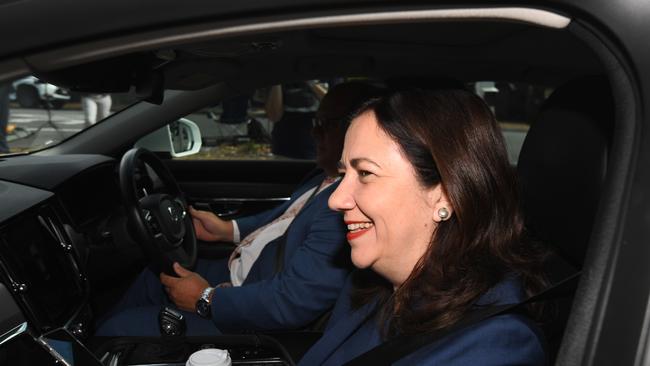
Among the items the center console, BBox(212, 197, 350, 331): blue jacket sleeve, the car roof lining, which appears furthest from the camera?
BBox(212, 197, 350, 331): blue jacket sleeve

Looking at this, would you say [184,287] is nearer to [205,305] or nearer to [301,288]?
[205,305]

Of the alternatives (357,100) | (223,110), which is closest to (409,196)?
(357,100)

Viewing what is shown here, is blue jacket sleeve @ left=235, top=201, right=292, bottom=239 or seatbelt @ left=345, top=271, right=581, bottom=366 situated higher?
seatbelt @ left=345, top=271, right=581, bottom=366

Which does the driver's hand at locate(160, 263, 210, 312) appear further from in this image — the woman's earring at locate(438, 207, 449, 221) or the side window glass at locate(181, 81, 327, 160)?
the woman's earring at locate(438, 207, 449, 221)

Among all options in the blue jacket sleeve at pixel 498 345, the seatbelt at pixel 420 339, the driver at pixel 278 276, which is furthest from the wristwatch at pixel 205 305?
the blue jacket sleeve at pixel 498 345

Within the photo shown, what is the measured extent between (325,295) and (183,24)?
51.2 inches

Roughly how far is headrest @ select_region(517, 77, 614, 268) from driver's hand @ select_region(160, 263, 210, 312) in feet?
3.73

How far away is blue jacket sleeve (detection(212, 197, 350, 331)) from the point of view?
194 centimetres

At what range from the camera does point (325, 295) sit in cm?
195

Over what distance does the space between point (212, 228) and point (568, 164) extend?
182cm

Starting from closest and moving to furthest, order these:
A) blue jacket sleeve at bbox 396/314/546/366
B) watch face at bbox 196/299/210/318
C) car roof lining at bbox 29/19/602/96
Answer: blue jacket sleeve at bbox 396/314/546/366, car roof lining at bbox 29/19/602/96, watch face at bbox 196/299/210/318

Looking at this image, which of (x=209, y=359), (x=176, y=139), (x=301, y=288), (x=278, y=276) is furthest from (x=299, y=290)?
(x=176, y=139)

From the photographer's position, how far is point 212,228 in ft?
9.27

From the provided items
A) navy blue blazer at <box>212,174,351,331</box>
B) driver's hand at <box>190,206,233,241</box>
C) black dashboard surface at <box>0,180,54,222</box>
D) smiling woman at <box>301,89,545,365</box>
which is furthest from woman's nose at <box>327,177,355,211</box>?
driver's hand at <box>190,206,233,241</box>
